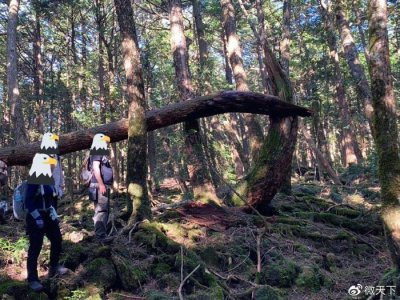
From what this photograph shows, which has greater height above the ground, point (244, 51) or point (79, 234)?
point (244, 51)

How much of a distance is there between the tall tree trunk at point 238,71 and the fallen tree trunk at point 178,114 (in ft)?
9.54

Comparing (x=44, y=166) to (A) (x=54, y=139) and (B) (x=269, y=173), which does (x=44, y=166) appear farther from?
(B) (x=269, y=173)

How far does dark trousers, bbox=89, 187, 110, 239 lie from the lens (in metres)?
7.62

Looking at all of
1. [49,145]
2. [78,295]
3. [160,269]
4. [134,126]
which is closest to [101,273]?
[78,295]

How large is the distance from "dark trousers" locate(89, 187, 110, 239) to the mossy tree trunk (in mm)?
4934

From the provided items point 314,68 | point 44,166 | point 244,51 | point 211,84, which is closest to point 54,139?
point 44,166

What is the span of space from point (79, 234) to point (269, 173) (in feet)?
16.7

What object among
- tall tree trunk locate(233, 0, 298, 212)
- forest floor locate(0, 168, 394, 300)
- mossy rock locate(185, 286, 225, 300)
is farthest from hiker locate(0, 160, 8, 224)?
tall tree trunk locate(233, 0, 298, 212)

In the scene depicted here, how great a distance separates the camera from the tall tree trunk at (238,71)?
13963mm

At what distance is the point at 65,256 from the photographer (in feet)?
22.5

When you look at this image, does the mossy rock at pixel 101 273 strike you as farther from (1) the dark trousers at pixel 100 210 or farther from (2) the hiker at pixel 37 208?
(1) the dark trousers at pixel 100 210

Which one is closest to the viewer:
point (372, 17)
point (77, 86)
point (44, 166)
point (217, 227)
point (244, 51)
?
point (44, 166)

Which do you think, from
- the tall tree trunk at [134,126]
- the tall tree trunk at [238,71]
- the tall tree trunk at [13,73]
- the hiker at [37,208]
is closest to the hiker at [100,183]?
the tall tree trunk at [134,126]

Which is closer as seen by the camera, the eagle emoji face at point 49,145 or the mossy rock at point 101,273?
Answer: the mossy rock at point 101,273
